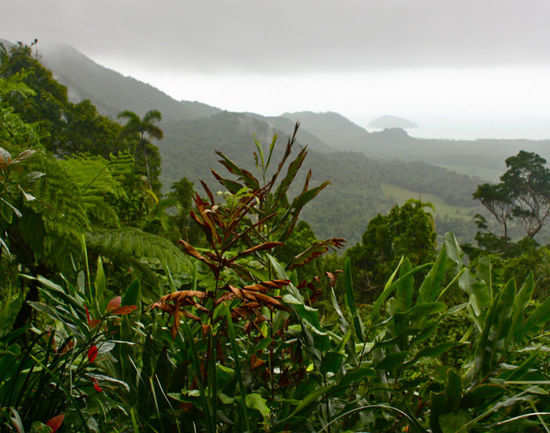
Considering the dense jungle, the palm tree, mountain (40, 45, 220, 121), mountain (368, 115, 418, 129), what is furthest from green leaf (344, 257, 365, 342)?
mountain (368, 115, 418, 129)

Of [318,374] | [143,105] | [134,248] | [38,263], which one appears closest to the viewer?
[318,374]

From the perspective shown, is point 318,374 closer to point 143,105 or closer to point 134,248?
point 134,248

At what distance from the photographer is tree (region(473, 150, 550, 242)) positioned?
1939 centimetres

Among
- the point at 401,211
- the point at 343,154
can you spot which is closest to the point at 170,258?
the point at 401,211

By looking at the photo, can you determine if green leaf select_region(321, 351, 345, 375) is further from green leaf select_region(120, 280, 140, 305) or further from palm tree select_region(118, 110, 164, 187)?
palm tree select_region(118, 110, 164, 187)

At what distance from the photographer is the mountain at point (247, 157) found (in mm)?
53247

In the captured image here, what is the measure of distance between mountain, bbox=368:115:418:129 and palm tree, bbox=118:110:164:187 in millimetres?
118256

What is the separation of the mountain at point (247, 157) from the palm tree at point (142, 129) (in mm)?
27165

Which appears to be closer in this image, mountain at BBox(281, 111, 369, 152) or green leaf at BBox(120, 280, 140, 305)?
green leaf at BBox(120, 280, 140, 305)

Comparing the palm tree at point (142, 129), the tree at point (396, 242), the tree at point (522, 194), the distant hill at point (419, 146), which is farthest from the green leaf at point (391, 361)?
the distant hill at point (419, 146)

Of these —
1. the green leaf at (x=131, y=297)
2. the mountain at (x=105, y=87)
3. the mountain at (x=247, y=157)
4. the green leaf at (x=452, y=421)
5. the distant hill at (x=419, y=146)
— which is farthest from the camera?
the distant hill at (x=419, y=146)

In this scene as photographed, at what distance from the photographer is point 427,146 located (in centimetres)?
10762

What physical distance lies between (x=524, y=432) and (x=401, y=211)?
7.71m

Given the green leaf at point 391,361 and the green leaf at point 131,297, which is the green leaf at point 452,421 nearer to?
the green leaf at point 391,361
